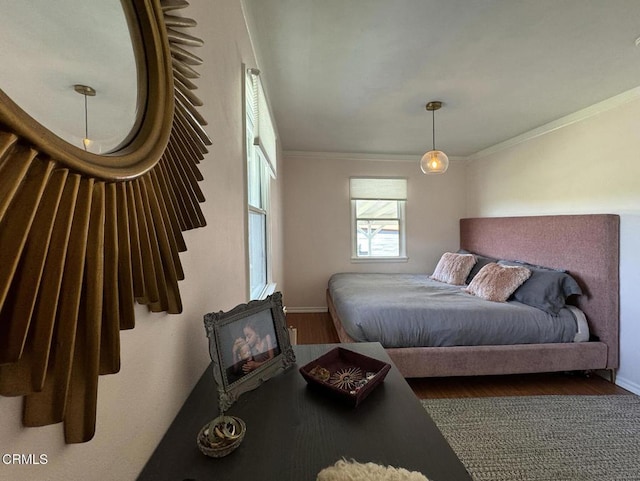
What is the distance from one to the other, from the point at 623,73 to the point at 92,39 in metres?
3.26

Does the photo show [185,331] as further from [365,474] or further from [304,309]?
[304,309]

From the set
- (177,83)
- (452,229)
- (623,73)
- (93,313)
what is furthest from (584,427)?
(452,229)

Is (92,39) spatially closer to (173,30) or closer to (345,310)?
(173,30)

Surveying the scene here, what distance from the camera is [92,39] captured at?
1.36 feet

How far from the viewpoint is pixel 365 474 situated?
504 millimetres

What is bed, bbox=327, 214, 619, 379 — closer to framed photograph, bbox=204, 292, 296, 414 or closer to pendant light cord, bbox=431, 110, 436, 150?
framed photograph, bbox=204, 292, 296, 414

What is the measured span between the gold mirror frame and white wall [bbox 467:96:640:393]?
10.7ft

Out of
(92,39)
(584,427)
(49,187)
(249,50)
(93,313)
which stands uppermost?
(249,50)

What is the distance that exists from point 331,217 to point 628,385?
3542 millimetres

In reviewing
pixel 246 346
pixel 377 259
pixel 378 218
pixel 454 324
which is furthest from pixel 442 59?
pixel 377 259

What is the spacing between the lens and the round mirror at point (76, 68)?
29 cm

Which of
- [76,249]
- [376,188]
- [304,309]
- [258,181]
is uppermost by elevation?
[376,188]

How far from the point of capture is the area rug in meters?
1.48

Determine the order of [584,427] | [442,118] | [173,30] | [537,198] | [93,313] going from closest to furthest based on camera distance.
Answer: [93,313] → [173,30] → [584,427] → [442,118] → [537,198]
